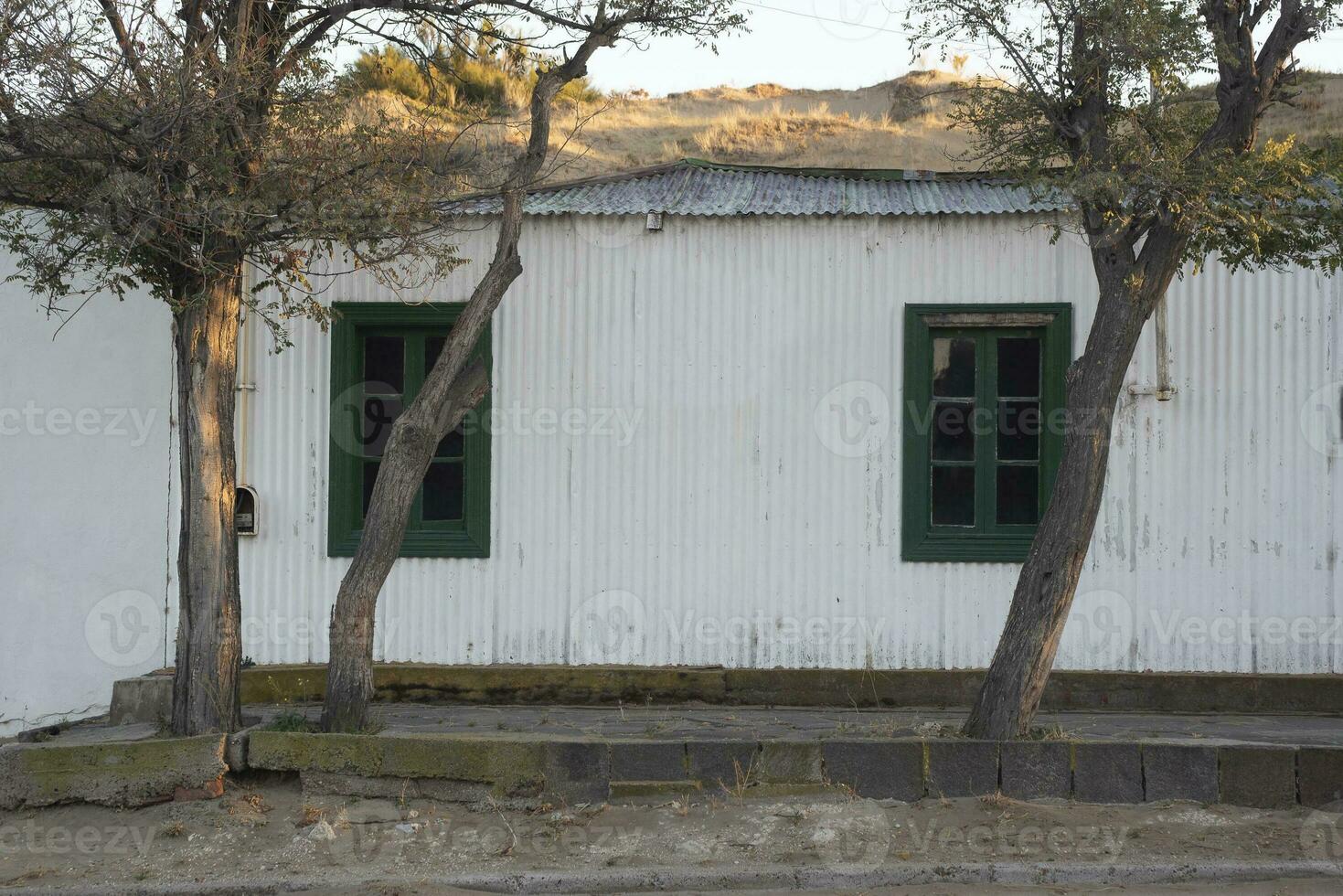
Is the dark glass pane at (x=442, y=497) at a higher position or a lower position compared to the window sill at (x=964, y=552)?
higher

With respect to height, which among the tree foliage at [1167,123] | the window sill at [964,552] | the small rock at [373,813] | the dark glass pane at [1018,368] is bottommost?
the small rock at [373,813]

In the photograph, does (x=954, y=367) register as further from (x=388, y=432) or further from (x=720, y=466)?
(x=388, y=432)

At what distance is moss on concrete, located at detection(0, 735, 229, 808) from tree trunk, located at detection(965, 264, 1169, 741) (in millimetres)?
4568

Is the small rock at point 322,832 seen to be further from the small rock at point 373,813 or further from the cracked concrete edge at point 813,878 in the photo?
the cracked concrete edge at point 813,878

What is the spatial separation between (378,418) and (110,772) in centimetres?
342

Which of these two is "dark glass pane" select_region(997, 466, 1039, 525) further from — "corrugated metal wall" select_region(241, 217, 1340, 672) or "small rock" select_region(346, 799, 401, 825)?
"small rock" select_region(346, 799, 401, 825)

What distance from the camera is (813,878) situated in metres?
6.30

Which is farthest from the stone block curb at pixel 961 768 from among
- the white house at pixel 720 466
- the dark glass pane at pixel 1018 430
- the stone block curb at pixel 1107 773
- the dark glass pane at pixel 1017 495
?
the dark glass pane at pixel 1018 430

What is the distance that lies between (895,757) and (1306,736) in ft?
9.43

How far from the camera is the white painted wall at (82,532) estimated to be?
952 centimetres

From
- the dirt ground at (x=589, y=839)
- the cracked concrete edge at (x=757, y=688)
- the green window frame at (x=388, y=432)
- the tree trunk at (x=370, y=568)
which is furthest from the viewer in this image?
the green window frame at (x=388, y=432)

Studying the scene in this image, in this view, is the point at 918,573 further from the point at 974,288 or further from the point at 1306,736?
the point at 1306,736

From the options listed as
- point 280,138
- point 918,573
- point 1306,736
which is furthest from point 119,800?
point 1306,736

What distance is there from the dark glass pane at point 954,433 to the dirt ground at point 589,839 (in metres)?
3.15
